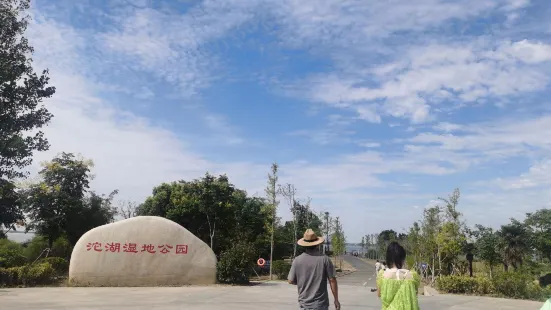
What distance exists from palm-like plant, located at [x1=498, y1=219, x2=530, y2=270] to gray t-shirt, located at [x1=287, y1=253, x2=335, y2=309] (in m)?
22.3

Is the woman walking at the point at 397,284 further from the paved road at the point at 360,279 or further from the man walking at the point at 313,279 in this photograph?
the paved road at the point at 360,279

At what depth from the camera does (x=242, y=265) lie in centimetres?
1880

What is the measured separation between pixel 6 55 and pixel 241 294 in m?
9.58

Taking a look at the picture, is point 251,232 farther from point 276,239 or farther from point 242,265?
point 242,265

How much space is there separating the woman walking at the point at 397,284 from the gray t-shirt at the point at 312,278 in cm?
110

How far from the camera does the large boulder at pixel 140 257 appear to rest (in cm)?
1664

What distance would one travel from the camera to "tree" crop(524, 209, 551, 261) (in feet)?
82.3

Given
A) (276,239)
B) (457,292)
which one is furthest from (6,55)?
(276,239)

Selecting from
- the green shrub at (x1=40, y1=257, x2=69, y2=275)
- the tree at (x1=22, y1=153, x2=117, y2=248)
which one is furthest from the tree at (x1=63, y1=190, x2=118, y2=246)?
the green shrub at (x1=40, y1=257, x2=69, y2=275)

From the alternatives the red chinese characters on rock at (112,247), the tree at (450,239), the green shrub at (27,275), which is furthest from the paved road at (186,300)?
the tree at (450,239)

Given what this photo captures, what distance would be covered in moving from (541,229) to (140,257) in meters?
22.3

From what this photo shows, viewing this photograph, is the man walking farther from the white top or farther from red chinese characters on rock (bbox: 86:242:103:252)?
red chinese characters on rock (bbox: 86:242:103:252)

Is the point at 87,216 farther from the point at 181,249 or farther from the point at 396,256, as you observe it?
the point at 396,256

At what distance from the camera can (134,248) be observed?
17.1 meters
